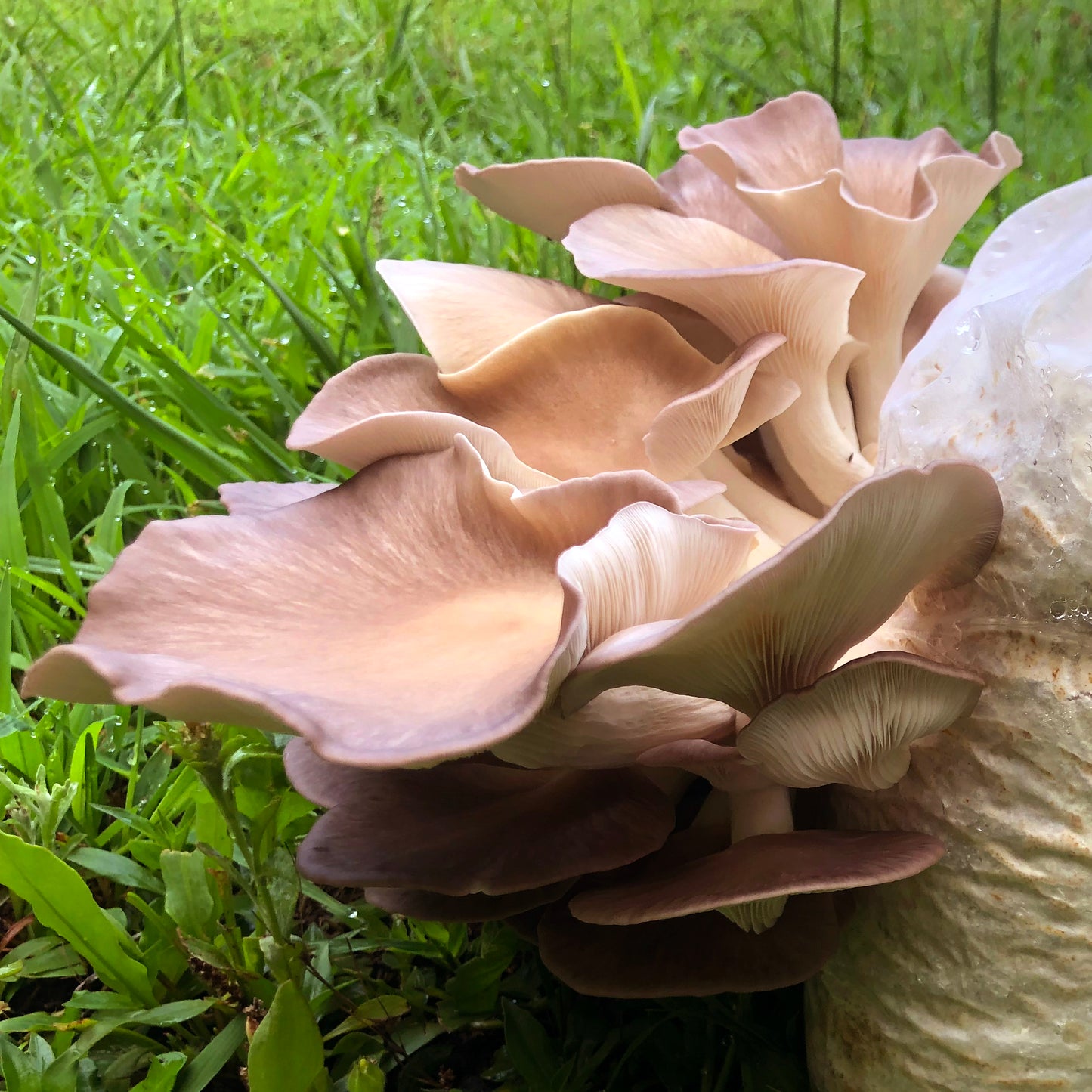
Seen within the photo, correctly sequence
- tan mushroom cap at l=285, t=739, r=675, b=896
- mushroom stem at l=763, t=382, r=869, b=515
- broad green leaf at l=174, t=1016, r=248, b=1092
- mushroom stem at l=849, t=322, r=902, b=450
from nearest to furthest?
tan mushroom cap at l=285, t=739, r=675, b=896, broad green leaf at l=174, t=1016, r=248, b=1092, mushroom stem at l=763, t=382, r=869, b=515, mushroom stem at l=849, t=322, r=902, b=450

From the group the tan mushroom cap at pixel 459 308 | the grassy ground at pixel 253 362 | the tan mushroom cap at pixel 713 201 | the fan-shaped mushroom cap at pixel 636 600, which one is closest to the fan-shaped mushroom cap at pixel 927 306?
the tan mushroom cap at pixel 713 201

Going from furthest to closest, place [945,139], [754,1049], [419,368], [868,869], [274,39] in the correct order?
[274,39]
[945,139]
[419,368]
[754,1049]
[868,869]

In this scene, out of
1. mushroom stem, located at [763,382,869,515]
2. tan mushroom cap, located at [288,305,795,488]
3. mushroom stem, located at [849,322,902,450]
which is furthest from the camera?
mushroom stem, located at [849,322,902,450]

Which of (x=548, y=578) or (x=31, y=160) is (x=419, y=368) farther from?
(x=31, y=160)

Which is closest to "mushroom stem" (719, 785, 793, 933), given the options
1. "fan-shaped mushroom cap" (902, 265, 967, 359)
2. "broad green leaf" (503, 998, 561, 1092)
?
"broad green leaf" (503, 998, 561, 1092)

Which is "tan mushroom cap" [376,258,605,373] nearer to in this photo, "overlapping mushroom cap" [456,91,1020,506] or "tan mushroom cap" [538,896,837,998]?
"overlapping mushroom cap" [456,91,1020,506]

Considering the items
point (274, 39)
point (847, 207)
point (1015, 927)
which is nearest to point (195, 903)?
point (1015, 927)

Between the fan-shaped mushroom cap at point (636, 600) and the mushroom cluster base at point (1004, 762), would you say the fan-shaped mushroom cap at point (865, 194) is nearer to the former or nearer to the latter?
the mushroom cluster base at point (1004, 762)
